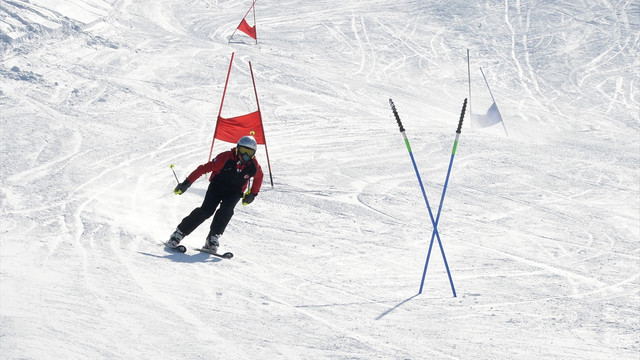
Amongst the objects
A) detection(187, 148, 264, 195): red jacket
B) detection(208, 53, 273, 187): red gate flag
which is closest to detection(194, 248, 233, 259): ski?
detection(187, 148, 264, 195): red jacket

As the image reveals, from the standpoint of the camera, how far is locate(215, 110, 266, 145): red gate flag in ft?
36.2

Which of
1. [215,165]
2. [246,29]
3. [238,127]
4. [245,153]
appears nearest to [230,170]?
[215,165]

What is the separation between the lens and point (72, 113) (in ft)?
44.1

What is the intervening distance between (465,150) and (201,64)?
6.82m

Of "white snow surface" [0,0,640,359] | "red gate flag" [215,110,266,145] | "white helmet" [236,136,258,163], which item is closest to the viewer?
"white snow surface" [0,0,640,359]

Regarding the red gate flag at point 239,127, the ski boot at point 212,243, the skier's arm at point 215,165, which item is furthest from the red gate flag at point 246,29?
the ski boot at point 212,243

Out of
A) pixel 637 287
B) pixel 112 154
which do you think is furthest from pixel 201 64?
pixel 637 287

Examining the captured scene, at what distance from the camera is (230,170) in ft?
26.2

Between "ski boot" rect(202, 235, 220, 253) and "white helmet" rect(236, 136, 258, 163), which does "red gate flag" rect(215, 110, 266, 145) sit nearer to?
"white helmet" rect(236, 136, 258, 163)

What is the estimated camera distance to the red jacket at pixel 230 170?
796cm

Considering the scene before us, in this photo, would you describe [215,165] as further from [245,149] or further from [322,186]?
[322,186]

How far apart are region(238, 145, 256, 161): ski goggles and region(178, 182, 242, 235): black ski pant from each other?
41 centimetres

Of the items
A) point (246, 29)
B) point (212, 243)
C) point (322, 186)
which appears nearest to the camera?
point (212, 243)

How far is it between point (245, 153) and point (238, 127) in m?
3.34
